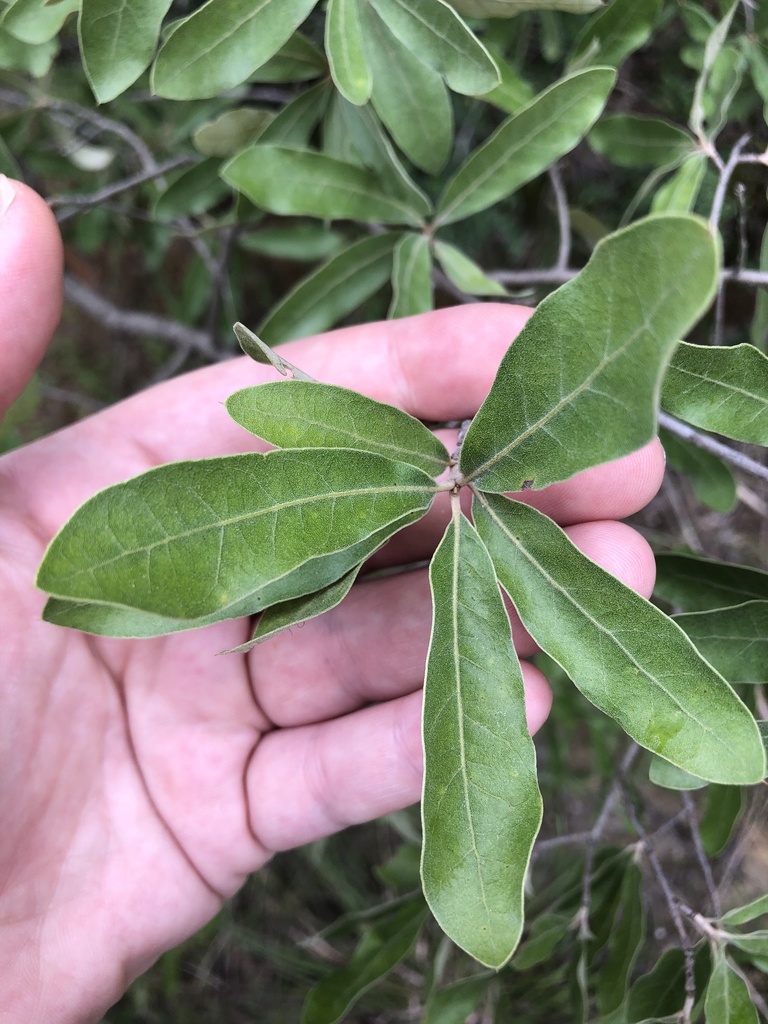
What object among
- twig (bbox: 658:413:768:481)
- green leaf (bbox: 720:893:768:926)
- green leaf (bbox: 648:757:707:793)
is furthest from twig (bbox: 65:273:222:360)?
green leaf (bbox: 720:893:768:926)

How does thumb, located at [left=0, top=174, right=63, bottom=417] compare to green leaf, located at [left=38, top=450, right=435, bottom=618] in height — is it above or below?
above

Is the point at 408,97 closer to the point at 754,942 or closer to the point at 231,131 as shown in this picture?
the point at 231,131

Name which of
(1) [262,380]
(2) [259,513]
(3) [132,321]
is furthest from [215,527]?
(3) [132,321]

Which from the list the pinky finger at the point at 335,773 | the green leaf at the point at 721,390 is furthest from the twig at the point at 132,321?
the green leaf at the point at 721,390

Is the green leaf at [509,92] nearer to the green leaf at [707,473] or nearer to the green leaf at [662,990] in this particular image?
the green leaf at [707,473]

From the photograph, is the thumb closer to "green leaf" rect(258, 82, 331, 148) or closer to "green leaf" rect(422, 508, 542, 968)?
"green leaf" rect(258, 82, 331, 148)

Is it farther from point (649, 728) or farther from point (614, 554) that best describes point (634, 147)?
point (649, 728)

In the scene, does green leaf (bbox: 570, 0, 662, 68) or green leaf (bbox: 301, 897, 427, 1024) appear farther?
green leaf (bbox: 301, 897, 427, 1024)
